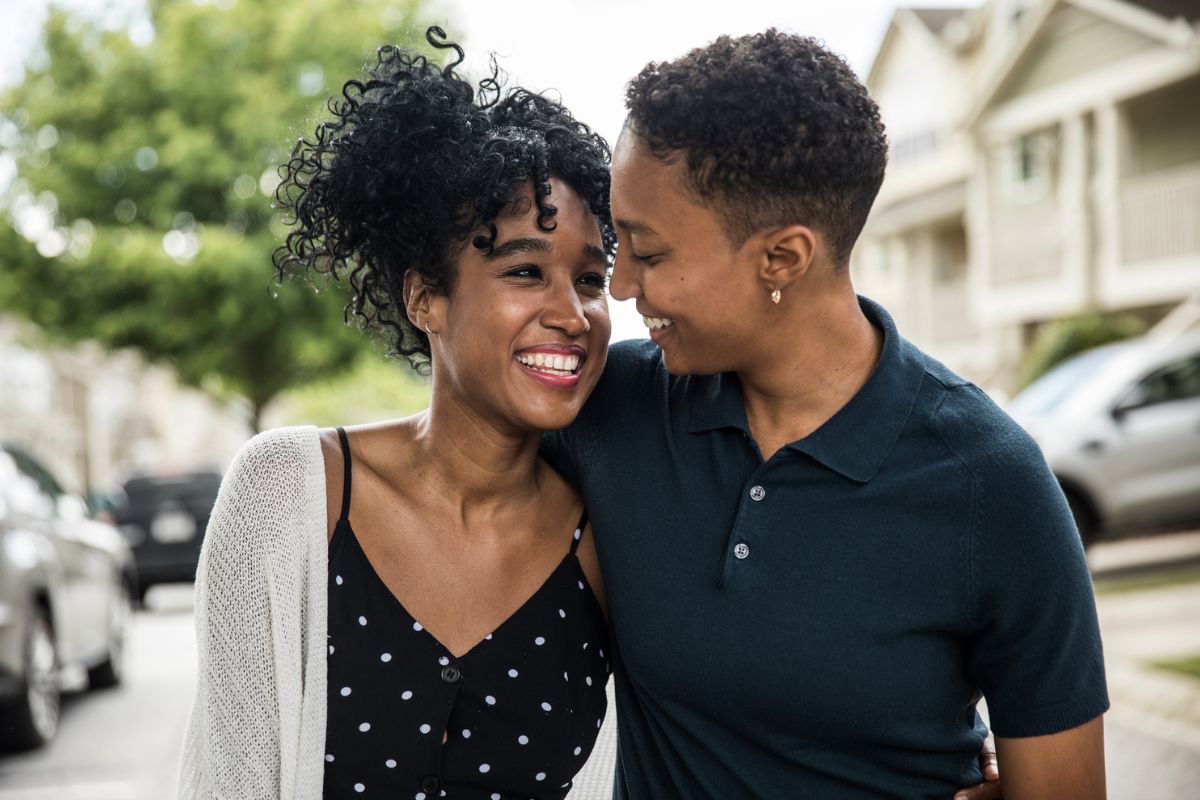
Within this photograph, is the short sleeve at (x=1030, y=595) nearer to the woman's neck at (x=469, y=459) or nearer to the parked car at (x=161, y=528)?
the woman's neck at (x=469, y=459)

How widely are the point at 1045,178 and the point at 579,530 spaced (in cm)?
2273

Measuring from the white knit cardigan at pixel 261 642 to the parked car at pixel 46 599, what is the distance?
5.19m

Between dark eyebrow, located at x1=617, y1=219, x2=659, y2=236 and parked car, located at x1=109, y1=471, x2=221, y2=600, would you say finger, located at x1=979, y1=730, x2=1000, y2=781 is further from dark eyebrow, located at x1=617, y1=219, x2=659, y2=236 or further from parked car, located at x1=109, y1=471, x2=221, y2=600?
parked car, located at x1=109, y1=471, x2=221, y2=600

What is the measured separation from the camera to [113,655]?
33.5ft

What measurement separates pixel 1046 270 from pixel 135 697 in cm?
1746

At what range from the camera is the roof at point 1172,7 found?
797 inches

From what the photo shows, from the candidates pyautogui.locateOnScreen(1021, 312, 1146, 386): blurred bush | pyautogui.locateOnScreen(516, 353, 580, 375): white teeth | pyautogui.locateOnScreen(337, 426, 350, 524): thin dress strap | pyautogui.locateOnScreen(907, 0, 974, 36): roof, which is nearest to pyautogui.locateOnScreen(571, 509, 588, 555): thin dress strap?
pyautogui.locateOnScreen(516, 353, 580, 375): white teeth

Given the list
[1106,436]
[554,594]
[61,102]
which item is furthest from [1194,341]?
[61,102]

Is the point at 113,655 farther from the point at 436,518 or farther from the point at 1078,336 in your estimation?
the point at 1078,336

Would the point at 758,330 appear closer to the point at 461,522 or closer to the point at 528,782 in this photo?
the point at 461,522

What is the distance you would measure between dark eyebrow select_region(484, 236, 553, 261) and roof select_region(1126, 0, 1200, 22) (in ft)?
65.0

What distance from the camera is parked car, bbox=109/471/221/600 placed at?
16500mm

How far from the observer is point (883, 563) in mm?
2363

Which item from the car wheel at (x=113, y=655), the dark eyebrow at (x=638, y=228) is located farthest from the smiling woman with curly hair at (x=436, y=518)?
the car wheel at (x=113, y=655)
